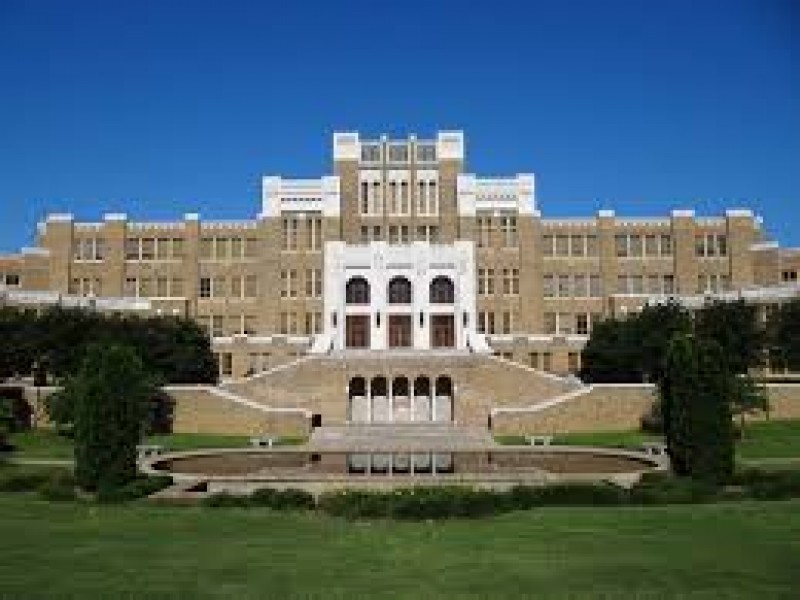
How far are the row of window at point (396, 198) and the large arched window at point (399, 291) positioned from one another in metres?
7.99

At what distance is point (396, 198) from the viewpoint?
264 feet

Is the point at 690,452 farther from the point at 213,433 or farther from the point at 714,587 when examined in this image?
the point at 213,433

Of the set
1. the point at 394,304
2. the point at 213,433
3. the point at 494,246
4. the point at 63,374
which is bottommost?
the point at 213,433

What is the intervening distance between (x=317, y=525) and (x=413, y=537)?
2794mm

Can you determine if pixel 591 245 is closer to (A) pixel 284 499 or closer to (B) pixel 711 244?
(B) pixel 711 244

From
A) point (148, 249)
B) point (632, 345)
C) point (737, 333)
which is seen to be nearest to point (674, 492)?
point (737, 333)

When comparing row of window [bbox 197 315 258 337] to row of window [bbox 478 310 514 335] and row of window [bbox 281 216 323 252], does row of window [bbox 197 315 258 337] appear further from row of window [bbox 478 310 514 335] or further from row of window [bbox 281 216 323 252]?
row of window [bbox 478 310 514 335]

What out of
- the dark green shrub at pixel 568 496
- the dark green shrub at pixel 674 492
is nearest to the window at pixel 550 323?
the dark green shrub at pixel 674 492

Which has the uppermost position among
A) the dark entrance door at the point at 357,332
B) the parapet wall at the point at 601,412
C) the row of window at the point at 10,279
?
the row of window at the point at 10,279

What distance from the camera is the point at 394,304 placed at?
74000mm

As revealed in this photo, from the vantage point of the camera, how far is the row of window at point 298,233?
260ft

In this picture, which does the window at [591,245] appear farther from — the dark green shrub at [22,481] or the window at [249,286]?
the dark green shrub at [22,481]

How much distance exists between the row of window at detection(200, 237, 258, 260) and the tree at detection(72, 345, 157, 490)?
50529 millimetres

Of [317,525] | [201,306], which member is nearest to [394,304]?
[201,306]
